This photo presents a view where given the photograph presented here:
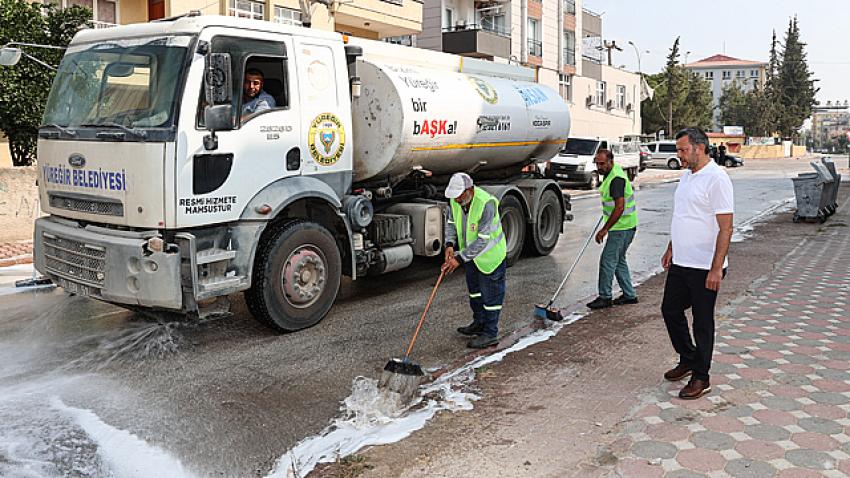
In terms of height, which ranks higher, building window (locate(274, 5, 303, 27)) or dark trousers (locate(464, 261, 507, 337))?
building window (locate(274, 5, 303, 27))

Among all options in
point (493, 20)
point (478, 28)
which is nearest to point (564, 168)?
point (478, 28)

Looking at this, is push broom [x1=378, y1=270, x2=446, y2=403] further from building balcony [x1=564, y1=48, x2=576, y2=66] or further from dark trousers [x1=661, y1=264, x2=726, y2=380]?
building balcony [x1=564, y1=48, x2=576, y2=66]

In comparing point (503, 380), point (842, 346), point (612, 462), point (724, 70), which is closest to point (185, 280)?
point (503, 380)

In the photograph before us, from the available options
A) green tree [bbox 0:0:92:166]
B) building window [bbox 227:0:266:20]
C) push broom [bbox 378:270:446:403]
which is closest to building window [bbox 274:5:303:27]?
building window [bbox 227:0:266:20]

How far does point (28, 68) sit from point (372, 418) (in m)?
11.1

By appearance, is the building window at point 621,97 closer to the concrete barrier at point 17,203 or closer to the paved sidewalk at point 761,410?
the concrete barrier at point 17,203

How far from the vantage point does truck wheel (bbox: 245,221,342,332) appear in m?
7.05

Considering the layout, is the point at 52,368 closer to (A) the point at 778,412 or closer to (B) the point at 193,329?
(B) the point at 193,329

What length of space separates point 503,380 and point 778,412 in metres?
1.94

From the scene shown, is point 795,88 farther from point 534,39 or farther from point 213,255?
point 213,255

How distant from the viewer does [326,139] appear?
7828 mm

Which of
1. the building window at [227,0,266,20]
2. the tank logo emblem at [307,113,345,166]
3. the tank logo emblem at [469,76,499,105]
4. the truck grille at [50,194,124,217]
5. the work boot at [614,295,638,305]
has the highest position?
the building window at [227,0,266,20]

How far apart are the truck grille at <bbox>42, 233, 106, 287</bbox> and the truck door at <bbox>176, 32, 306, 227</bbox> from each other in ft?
2.85

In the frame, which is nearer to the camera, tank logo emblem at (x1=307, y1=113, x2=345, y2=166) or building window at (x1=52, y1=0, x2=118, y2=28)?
tank logo emblem at (x1=307, y1=113, x2=345, y2=166)
